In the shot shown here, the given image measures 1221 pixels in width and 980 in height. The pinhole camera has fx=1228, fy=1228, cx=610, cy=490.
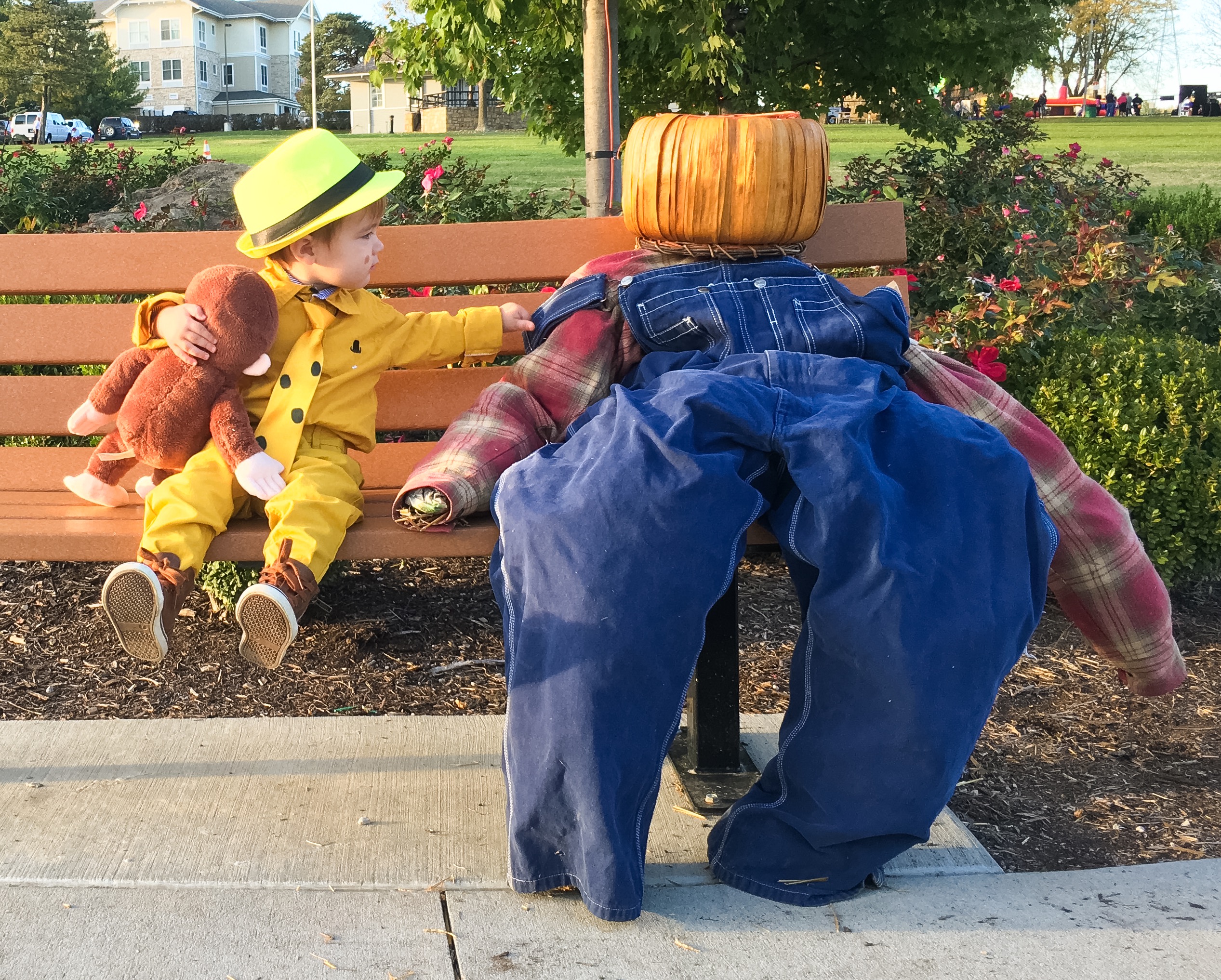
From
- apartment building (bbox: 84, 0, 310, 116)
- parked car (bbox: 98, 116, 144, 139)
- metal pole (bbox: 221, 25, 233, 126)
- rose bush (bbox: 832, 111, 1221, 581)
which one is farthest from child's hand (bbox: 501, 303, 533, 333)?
metal pole (bbox: 221, 25, 233, 126)

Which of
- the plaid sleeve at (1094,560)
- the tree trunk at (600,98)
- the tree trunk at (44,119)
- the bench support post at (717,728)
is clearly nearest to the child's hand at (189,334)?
the bench support post at (717,728)

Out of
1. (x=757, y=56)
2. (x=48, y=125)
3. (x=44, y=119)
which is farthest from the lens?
(x=48, y=125)

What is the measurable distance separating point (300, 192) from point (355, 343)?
1.16 feet

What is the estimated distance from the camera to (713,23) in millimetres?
4383

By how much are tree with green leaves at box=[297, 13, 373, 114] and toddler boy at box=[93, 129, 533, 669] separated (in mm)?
73635

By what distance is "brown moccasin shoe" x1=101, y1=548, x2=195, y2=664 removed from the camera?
223cm

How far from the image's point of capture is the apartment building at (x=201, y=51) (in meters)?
77.8

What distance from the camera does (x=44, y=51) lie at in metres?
46.3

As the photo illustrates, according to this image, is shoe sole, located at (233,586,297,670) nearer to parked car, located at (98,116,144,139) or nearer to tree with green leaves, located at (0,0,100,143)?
tree with green leaves, located at (0,0,100,143)

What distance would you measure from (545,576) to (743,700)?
1.36 meters

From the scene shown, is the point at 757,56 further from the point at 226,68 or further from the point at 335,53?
the point at 226,68

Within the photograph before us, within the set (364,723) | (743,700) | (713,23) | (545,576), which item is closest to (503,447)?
(545,576)

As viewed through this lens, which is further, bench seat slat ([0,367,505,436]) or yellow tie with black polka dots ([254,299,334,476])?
bench seat slat ([0,367,505,436])

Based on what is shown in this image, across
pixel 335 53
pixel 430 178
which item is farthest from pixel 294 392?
pixel 335 53
